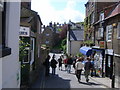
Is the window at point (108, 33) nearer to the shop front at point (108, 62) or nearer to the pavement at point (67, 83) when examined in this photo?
the shop front at point (108, 62)

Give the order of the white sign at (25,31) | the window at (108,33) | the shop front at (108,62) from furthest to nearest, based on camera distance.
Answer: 1. the window at (108,33)
2. the shop front at (108,62)
3. the white sign at (25,31)

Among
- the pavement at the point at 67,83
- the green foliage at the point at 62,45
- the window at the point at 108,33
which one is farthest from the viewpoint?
the green foliage at the point at 62,45

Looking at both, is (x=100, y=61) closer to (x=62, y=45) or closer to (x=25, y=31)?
(x=25, y=31)

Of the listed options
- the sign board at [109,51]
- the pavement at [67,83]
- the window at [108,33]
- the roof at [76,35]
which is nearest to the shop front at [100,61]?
the sign board at [109,51]

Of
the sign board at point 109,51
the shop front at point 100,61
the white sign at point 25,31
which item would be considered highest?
the white sign at point 25,31

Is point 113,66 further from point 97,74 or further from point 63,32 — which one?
point 63,32

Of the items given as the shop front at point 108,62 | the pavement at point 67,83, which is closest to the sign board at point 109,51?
the shop front at point 108,62

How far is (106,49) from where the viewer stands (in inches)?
816

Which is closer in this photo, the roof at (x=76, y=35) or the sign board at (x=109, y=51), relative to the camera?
the sign board at (x=109, y=51)

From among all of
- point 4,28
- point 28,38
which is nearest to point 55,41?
point 28,38

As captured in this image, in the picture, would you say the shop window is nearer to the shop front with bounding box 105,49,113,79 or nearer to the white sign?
the white sign

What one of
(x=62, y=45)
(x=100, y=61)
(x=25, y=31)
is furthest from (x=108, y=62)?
(x=62, y=45)

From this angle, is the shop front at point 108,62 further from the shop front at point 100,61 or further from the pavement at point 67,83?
the pavement at point 67,83

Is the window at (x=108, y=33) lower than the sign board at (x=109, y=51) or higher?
higher
